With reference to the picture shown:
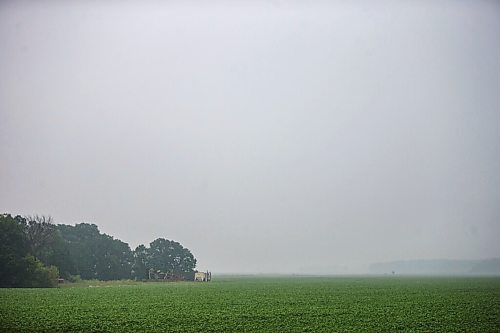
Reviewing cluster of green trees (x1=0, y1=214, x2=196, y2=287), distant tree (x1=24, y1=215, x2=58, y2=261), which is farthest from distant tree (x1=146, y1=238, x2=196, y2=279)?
distant tree (x1=24, y1=215, x2=58, y2=261)

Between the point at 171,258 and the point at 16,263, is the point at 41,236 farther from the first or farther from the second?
the point at 171,258

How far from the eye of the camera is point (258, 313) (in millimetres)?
15953

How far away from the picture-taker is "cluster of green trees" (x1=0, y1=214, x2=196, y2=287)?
94.5ft

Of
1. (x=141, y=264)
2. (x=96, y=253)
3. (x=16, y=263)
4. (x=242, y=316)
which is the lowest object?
(x=242, y=316)

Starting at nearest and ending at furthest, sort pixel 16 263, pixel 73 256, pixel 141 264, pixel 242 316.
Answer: pixel 242 316 → pixel 16 263 → pixel 73 256 → pixel 141 264

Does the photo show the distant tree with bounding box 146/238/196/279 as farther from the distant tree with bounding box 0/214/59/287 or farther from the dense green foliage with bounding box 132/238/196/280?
the distant tree with bounding box 0/214/59/287

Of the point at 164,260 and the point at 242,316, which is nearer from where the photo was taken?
the point at 242,316

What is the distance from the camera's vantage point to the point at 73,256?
142 feet

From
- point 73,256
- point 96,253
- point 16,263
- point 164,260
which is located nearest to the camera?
point 16,263

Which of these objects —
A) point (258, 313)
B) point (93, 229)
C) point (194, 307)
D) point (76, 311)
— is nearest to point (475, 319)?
point (258, 313)

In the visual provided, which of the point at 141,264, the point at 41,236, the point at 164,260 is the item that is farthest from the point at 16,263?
the point at 164,260

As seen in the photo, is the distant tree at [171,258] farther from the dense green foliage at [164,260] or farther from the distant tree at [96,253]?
the distant tree at [96,253]

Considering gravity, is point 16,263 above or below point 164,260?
below

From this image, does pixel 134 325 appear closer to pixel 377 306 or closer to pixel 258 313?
pixel 258 313
